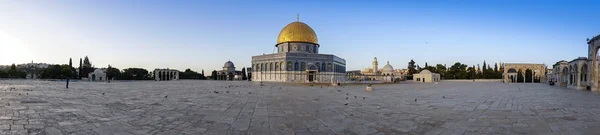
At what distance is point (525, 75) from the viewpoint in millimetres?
55594

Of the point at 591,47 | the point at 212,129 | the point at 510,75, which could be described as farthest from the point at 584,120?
the point at 510,75

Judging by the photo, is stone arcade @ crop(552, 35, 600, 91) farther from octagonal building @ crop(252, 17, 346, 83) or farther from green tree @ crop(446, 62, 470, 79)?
green tree @ crop(446, 62, 470, 79)

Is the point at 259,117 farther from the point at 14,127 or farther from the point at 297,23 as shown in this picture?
the point at 297,23

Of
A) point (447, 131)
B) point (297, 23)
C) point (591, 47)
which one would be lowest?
point (447, 131)

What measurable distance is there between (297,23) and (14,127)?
146 ft

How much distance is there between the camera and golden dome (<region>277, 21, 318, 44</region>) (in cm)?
4728

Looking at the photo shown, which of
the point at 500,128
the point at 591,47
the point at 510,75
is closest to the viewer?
the point at 500,128

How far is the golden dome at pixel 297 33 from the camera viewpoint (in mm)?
47281

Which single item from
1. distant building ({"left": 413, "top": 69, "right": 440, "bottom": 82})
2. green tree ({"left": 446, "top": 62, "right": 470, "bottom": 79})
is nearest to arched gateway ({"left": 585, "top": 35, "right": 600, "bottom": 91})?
distant building ({"left": 413, "top": 69, "right": 440, "bottom": 82})

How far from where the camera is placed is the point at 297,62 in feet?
146

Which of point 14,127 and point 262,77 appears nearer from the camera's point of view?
point 14,127

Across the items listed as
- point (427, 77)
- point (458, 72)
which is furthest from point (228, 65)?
point (458, 72)

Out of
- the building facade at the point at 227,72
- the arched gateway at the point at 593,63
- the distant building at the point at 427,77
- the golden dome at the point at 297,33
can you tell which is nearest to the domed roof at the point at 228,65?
the building facade at the point at 227,72

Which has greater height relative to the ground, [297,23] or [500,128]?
[297,23]
